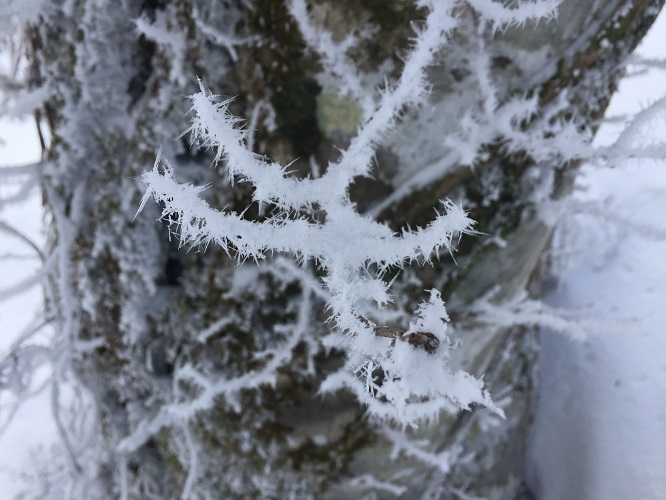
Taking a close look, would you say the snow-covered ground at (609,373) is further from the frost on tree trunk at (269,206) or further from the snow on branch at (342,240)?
the snow on branch at (342,240)

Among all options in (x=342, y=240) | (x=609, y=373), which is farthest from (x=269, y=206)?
(x=609, y=373)

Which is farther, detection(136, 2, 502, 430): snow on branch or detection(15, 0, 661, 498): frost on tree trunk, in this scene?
detection(15, 0, 661, 498): frost on tree trunk

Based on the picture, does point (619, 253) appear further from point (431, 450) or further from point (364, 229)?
point (364, 229)

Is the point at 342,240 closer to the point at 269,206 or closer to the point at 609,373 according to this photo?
the point at 269,206

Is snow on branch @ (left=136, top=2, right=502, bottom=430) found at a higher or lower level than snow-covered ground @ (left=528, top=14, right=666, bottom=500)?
lower

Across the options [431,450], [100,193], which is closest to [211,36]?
[100,193]

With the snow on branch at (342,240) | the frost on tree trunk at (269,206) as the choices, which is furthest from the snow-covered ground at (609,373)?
the snow on branch at (342,240)

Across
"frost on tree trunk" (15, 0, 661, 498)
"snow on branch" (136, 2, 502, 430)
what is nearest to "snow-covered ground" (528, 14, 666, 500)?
"frost on tree trunk" (15, 0, 661, 498)

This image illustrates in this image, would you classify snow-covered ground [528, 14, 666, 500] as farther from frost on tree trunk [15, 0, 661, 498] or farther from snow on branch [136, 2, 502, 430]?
snow on branch [136, 2, 502, 430]
